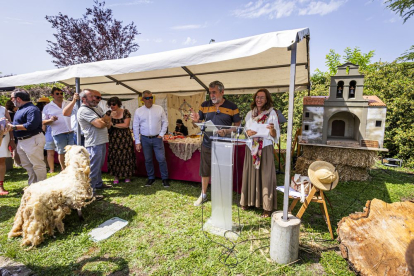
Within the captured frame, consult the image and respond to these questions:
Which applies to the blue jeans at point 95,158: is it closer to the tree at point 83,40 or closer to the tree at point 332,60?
the tree at point 83,40

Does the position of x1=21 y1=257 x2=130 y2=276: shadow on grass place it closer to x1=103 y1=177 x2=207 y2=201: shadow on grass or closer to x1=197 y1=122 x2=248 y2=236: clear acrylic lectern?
x1=197 y1=122 x2=248 y2=236: clear acrylic lectern

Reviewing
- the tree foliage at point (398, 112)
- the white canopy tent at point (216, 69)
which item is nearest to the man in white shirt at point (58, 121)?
the white canopy tent at point (216, 69)

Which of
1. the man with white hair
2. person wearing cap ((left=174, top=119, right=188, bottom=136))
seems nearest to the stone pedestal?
the man with white hair

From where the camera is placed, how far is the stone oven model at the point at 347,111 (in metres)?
4.48

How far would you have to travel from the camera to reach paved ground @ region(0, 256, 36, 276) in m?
1.90

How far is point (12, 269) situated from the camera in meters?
1.96

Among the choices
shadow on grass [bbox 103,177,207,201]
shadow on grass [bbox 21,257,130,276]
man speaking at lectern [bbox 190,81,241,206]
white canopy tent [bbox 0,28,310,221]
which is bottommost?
shadow on grass [bbox 21,257,130,276]

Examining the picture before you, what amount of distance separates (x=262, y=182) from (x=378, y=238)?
1.32 metres

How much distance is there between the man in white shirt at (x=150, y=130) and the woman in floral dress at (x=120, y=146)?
0.96 ft

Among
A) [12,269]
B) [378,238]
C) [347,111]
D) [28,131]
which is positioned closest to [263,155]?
[378,238]

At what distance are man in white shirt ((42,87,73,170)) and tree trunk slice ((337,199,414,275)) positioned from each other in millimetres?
5253

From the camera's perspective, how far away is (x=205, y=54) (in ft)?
7.98

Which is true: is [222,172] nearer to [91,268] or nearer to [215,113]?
[215,113]

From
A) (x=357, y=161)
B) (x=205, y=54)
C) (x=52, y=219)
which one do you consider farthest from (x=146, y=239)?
(x=357, y=161)
